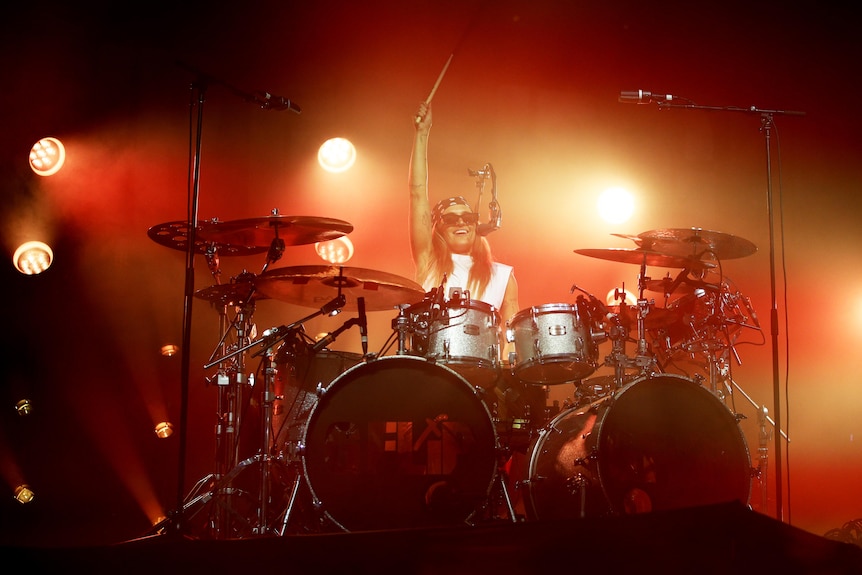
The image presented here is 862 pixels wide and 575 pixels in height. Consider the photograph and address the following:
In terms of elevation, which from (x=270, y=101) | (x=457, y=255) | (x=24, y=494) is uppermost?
(x=270, y=101)

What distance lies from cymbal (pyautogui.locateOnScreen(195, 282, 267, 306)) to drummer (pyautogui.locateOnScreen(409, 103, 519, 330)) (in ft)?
5.83

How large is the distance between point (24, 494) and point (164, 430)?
1.02m

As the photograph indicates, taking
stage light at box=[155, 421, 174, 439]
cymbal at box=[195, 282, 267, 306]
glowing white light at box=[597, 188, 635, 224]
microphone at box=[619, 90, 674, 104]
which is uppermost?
microphone at box=[619, 90, 674, 104]

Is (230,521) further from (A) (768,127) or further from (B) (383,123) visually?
(A) (768,127)

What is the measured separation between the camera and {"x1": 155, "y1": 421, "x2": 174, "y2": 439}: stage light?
6.18m

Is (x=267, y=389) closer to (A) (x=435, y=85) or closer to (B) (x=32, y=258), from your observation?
(B) (x=32, y=258)

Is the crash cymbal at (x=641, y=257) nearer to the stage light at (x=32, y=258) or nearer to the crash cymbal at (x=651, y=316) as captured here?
the crash cymbal at (x=651, y=316)

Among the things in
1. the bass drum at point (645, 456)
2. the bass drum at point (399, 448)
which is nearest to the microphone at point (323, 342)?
the bass drum at point (399, 448)

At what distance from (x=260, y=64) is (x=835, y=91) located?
4.96 meters

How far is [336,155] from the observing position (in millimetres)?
6969

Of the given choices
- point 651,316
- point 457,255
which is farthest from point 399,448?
point 457,255

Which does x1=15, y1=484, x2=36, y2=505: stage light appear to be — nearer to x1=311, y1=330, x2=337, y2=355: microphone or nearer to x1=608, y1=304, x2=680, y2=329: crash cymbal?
x1=311, y1=330, x2=337, y2=355: microphone

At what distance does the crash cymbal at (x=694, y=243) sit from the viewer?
5145 millimetres

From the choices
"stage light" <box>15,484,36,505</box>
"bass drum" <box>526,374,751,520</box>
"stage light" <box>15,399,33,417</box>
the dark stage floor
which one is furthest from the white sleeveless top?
the dark stage floor
